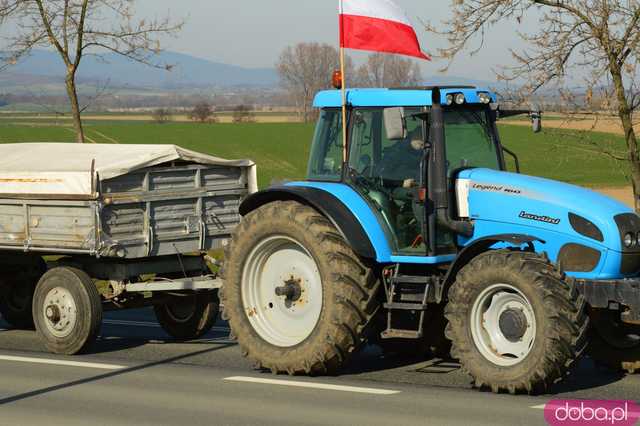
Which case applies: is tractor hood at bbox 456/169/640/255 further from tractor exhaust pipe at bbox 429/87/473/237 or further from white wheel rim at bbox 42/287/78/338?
white wheel rim at bbox 42/287/78/338

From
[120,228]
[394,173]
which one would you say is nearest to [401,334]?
[394,173]

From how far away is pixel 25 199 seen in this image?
38.5 ft

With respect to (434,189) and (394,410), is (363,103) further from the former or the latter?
(394,410)

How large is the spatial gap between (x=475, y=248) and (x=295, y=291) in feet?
5.72

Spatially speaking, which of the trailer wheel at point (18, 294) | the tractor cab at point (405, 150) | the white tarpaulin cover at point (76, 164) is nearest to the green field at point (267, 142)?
the trailer wheel at point (18, 294)

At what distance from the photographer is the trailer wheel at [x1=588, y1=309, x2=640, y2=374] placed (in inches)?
381

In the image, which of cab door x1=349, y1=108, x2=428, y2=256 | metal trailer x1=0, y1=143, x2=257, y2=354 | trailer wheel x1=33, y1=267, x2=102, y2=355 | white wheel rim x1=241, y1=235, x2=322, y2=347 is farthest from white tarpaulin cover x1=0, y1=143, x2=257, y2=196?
cab door x1=349, y1=108, x2=428, y2=256

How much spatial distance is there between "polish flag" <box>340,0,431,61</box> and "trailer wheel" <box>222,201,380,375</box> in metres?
1.60

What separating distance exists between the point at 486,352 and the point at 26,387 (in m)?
3.75

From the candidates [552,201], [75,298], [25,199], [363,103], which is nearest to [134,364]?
[75,298]

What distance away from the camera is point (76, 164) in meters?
11.8

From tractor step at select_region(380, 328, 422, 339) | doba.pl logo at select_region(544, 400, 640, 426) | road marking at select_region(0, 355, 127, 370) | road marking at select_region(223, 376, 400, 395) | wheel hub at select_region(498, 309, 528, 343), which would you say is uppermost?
wheel hub at select_region(498, 309, 528, 343)

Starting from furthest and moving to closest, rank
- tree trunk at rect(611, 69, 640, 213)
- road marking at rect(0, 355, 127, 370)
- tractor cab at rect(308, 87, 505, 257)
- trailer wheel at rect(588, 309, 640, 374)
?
1. tree trunk at rect(611, 69, 640, 213)
2. road marking at rect(0, 355, 127, 370)
3. trailer wheel at rect(588, 309, 640, 374)
4. tractor cab at rect(308, 87, 505, 257)

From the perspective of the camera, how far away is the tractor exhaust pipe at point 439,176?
9.52 meters
